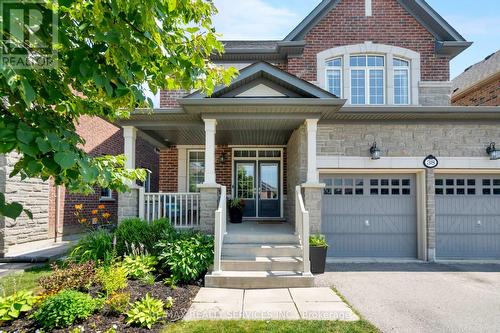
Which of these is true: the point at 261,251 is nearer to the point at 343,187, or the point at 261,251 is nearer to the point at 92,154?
the point at 343,187

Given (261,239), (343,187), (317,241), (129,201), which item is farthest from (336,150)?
(129,201)

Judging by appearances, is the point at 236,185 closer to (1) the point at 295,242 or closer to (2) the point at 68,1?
(1) the point at 295,242

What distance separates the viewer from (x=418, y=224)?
29.0 ft

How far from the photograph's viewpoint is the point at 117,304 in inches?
184

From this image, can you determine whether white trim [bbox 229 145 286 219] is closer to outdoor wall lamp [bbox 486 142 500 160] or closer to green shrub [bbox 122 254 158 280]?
green shrub [bbox 122 254 158 280]

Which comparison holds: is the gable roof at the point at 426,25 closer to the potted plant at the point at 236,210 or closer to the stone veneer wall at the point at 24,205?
the potted plant at the point at 236,210

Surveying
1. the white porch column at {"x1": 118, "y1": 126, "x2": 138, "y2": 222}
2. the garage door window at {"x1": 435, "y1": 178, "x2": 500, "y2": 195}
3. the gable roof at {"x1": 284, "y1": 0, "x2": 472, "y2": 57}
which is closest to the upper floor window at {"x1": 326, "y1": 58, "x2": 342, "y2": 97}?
the gable roof at {"x1": 284, "y1": 0, "x2": 472, "y2": 57}

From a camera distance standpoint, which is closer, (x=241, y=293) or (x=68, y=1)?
(x=68, y=1)

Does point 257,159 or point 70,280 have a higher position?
point 257,159

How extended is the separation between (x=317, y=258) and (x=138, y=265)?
12.7 feet

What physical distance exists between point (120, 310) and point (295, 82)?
5.84 metres

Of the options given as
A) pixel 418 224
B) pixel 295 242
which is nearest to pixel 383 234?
pixel 418 224

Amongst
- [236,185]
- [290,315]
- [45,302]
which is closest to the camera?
[45,302]

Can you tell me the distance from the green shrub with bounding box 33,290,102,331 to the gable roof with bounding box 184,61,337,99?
182 inches
